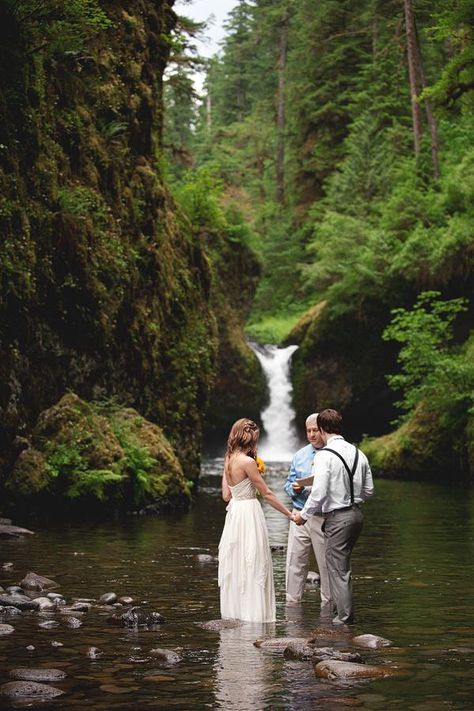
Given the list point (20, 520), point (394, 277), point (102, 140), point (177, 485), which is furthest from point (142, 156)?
point (394, 277)

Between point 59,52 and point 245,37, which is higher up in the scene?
point 245,37

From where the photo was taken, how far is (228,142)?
7225 cm

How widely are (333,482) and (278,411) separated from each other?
32170 millimetres

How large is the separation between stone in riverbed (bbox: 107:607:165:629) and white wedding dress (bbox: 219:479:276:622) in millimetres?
737

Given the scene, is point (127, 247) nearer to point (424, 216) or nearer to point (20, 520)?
point (20, 520)

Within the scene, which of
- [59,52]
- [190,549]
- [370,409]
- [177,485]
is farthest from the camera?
[370,409]

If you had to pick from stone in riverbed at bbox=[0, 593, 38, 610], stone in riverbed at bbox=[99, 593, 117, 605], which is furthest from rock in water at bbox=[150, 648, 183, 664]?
stone in riverbed at bbox=[99, 593, 117, 605]

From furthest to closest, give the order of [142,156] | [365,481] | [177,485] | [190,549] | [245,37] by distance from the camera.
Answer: [245,37] → [142,156] → [177,485] → [190,549] → [365,481]

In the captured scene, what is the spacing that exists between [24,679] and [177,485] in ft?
46.0

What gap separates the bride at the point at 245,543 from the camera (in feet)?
28.5

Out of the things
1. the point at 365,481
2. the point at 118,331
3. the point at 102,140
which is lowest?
the point at 365,481

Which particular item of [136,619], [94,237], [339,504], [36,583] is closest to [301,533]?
[339,504]

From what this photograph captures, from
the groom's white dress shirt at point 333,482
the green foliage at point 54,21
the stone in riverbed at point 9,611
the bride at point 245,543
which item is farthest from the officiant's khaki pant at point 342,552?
the green foliage at point 54,21

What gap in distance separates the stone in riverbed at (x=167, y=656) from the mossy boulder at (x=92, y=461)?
9944 millimetres
